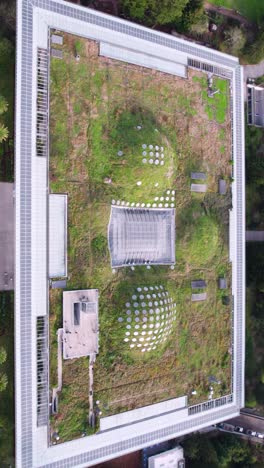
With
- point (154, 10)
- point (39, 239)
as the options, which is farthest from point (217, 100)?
point (39, 239)

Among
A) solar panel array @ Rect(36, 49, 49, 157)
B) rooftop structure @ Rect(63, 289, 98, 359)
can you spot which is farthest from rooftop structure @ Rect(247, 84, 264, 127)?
rooftop structure @ Rect(63, 289, 98, 359)

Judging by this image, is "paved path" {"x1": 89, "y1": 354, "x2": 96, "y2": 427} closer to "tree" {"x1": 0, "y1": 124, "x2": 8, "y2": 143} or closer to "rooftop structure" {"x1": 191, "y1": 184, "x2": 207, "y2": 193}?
"rooftop structure" {"x1": 191, "y1": 184, "x2": 207, "y2": 193}

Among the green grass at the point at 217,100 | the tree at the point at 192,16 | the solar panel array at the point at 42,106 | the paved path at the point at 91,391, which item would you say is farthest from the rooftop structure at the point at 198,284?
the tree at the point at 192,16

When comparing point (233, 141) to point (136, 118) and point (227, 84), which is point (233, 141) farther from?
point (136, 118)

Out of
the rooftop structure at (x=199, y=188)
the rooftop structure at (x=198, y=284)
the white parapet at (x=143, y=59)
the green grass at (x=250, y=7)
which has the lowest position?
the rooftop structure at (x=198, y=284)

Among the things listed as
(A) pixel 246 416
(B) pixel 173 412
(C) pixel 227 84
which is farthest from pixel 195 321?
(C) pixel 227 84

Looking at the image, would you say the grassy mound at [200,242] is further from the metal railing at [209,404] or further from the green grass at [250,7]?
the green grass at [250,7]

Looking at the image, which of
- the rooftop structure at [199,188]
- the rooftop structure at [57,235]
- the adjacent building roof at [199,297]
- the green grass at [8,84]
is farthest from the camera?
the rooftop structure at [199,188]
